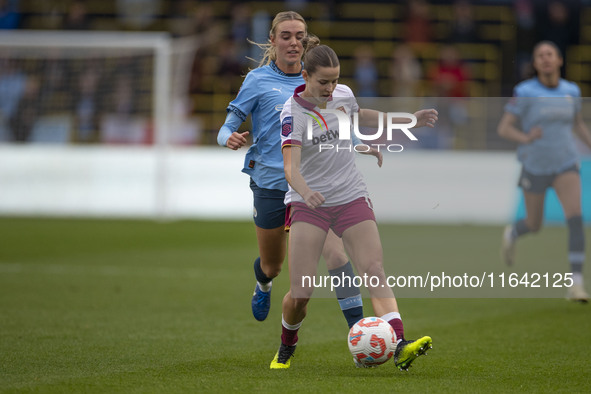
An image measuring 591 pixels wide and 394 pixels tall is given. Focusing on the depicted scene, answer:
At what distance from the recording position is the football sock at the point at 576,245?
28.9 ft

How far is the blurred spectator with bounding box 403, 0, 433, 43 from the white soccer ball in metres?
15.8

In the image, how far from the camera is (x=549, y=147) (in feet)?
29.4

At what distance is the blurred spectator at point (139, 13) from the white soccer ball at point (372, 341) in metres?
17.3

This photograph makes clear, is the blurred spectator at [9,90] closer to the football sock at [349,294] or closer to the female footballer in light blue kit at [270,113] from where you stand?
the female footballer in light blue kit at [270,113]

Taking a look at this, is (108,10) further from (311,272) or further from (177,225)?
(311,272)

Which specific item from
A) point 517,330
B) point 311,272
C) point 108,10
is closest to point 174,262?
point 517,330

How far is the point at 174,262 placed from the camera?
12.3 metres

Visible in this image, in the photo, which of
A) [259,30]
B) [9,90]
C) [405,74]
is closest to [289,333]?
[9,90]

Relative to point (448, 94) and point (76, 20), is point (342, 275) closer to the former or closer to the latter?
point (448, 94)

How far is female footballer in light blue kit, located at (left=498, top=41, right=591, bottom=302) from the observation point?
28.7 ft

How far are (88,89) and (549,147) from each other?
10.5 m

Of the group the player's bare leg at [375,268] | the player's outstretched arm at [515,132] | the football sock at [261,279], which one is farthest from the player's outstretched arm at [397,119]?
the player's outstretched arm at [515,132]

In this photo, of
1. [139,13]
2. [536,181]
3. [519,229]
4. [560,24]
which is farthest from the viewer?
[139,13]

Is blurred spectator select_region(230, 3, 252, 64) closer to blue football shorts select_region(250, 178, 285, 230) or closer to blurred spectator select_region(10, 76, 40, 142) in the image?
blurred spectator select_region(10, 76, 40, 142)
